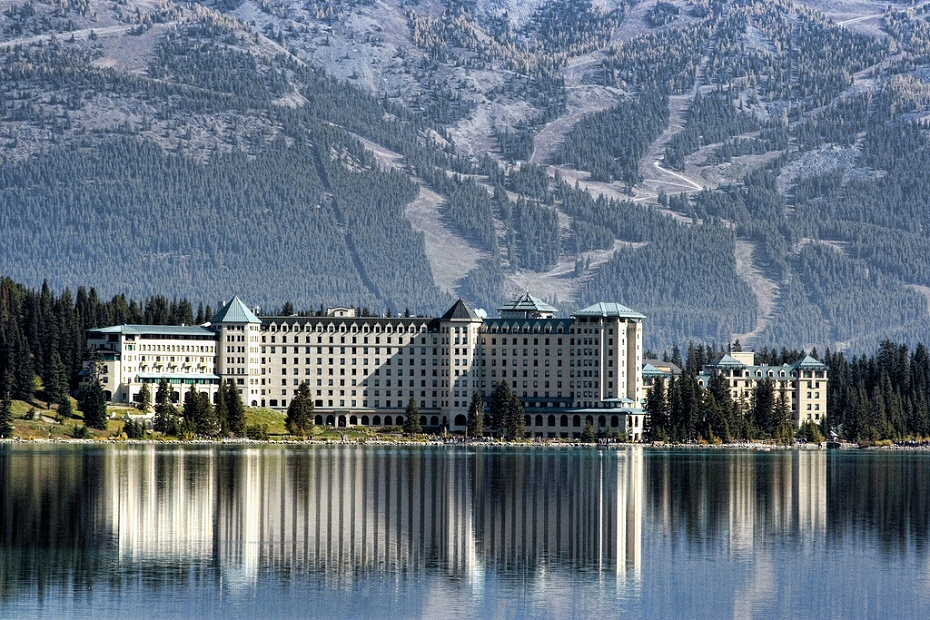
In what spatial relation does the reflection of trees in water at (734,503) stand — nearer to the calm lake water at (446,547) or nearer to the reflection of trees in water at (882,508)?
the calm lake water at (446,547)

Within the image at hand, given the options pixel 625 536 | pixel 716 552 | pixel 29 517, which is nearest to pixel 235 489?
pixel 29 517

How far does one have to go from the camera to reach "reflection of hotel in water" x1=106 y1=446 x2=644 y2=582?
9719 centimetres

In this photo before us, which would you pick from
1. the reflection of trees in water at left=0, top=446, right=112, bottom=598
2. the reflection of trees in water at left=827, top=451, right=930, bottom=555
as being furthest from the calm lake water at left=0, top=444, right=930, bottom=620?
the reflection of trees in water at left=827, top=451, right=930, bottom=555

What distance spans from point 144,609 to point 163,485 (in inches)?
2328

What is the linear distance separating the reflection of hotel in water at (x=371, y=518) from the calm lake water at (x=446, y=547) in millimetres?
Result: 213

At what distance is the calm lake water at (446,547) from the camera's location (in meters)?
84.2

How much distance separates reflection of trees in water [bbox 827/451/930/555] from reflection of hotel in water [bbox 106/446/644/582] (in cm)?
1246

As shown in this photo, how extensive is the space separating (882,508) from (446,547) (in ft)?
134

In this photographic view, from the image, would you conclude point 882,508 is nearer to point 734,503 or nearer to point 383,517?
point 734,503

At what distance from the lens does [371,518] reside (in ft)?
385

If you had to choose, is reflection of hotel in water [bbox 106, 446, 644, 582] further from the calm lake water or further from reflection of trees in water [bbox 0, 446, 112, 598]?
reflection of trees in water [bbox 0, 446, 112, 598]

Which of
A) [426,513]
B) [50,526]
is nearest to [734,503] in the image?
[426,513]

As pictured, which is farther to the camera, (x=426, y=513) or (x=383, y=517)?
(x=426, y=513)

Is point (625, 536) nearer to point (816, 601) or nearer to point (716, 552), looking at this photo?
point (716, 552)
